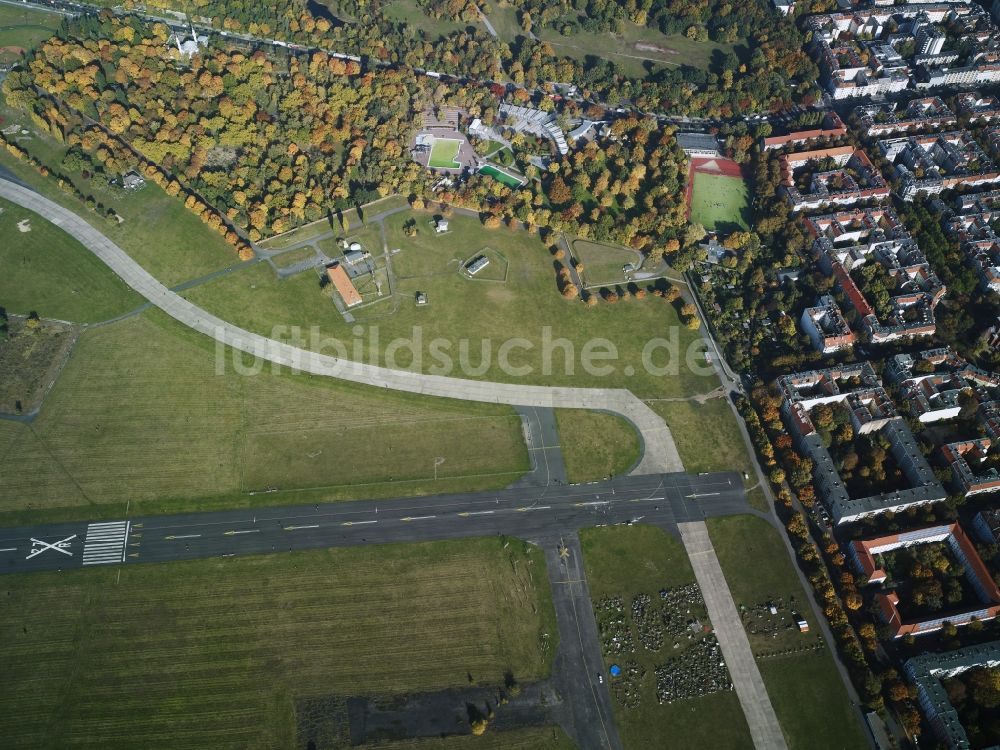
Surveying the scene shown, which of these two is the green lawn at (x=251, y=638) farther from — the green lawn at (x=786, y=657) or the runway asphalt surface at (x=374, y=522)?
the green lawn at (x=786, y=657)

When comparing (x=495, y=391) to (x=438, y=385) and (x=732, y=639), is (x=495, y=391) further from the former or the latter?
(x=732, y=639)

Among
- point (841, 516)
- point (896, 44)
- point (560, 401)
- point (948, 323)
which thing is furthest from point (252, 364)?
point (896, 44)

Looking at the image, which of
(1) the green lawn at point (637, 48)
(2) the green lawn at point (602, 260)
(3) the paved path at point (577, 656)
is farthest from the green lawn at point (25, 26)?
(3) the paved path at point (577, 656)

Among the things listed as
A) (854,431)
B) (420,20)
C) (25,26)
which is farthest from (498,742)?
(25,26)

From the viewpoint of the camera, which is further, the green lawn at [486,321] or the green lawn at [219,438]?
the green lawn at [486,321]

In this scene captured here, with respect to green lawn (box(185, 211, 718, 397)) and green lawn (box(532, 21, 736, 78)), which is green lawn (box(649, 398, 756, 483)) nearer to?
green lawn (box(185, 211, 718, 397))

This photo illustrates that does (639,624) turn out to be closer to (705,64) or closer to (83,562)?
(83,562)
